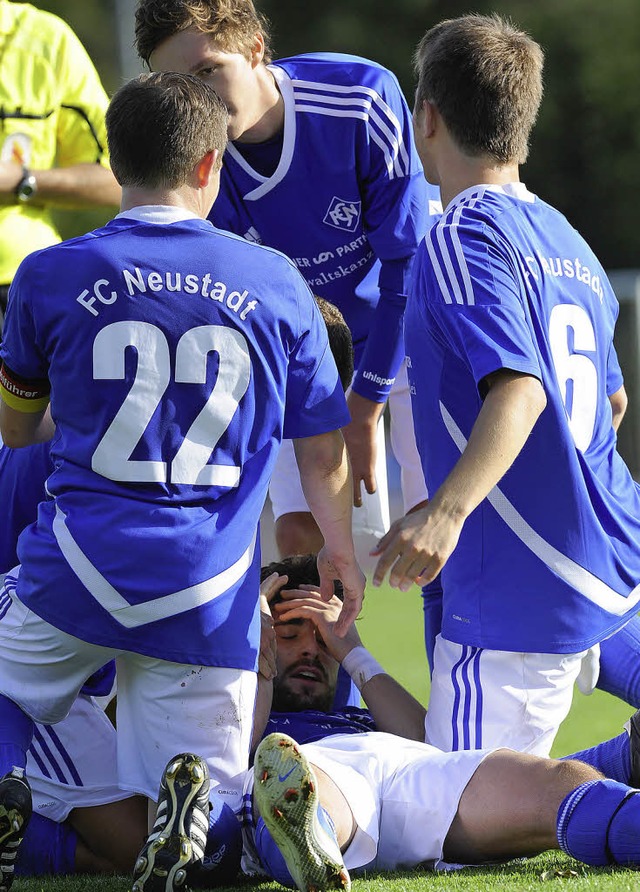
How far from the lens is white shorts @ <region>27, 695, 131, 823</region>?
3219 millimetres

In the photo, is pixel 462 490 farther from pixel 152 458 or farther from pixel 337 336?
pixel 337 336

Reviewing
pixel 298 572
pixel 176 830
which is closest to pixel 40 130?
pixel 298 572

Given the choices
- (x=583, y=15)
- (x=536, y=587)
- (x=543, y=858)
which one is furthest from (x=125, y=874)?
(x=583, y=15)

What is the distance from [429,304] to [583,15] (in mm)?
22113

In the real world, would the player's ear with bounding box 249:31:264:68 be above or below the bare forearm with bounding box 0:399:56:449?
above

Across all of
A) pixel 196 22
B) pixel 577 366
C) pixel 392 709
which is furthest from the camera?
pixel 196 22

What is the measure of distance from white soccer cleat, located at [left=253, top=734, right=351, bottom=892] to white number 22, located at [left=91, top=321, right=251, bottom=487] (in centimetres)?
64

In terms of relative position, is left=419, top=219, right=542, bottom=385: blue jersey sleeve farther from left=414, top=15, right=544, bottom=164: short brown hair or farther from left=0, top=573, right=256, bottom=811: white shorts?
left=0, top=573, right=256, bottom=811: white shorts

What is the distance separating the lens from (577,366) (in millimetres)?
3365

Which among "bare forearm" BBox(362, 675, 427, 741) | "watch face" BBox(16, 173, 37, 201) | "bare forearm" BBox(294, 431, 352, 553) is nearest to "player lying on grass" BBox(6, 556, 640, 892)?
"bare forearm" BBox(362, 675, 427, 741)

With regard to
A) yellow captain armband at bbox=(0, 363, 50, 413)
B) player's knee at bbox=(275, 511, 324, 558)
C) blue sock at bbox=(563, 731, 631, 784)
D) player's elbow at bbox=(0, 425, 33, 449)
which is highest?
yellow captain armband at bbox=(0, 363, 50, 413)

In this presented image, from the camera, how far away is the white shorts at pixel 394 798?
294 centimetres

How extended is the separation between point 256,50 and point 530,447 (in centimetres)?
154

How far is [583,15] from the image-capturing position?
78.2 feet
